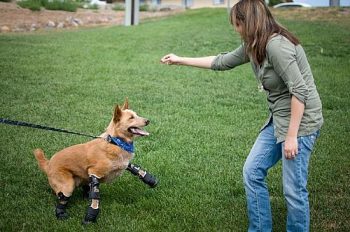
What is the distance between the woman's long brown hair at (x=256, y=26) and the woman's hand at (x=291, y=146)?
599 mm

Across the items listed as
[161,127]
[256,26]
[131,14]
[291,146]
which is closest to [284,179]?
[291,146]

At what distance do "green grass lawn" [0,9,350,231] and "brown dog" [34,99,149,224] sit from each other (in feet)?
0.93

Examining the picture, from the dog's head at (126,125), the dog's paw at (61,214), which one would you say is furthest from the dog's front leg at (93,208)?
the dog's head at (126,125)

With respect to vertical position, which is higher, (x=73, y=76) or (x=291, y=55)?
(x=291, y=55)

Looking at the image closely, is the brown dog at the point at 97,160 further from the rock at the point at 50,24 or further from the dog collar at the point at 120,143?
the rock at the point at 50,24

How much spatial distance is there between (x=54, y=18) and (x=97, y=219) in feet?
55.9

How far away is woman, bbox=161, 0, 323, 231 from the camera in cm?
370

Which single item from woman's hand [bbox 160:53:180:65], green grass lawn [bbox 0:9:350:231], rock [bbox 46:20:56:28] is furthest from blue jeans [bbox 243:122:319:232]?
rock [bbox 46:20:56:28]

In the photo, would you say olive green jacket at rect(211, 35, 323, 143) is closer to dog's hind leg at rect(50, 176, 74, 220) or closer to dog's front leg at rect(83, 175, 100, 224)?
dog's front leg at rect(83, 175, 100, 224)

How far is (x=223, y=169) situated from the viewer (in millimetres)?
6270

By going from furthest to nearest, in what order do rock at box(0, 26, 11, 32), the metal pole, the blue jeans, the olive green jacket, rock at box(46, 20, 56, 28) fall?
the metal pole < rock at box(46, 20, 56, 28) < rock at box(0, 26, 11, 32) < the blue jeans < the olive green jacket

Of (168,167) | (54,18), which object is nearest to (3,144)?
(168,167)

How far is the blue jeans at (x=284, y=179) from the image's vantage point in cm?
388

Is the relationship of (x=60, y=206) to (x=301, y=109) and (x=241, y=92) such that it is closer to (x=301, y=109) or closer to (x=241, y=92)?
(x=301, y=109)
